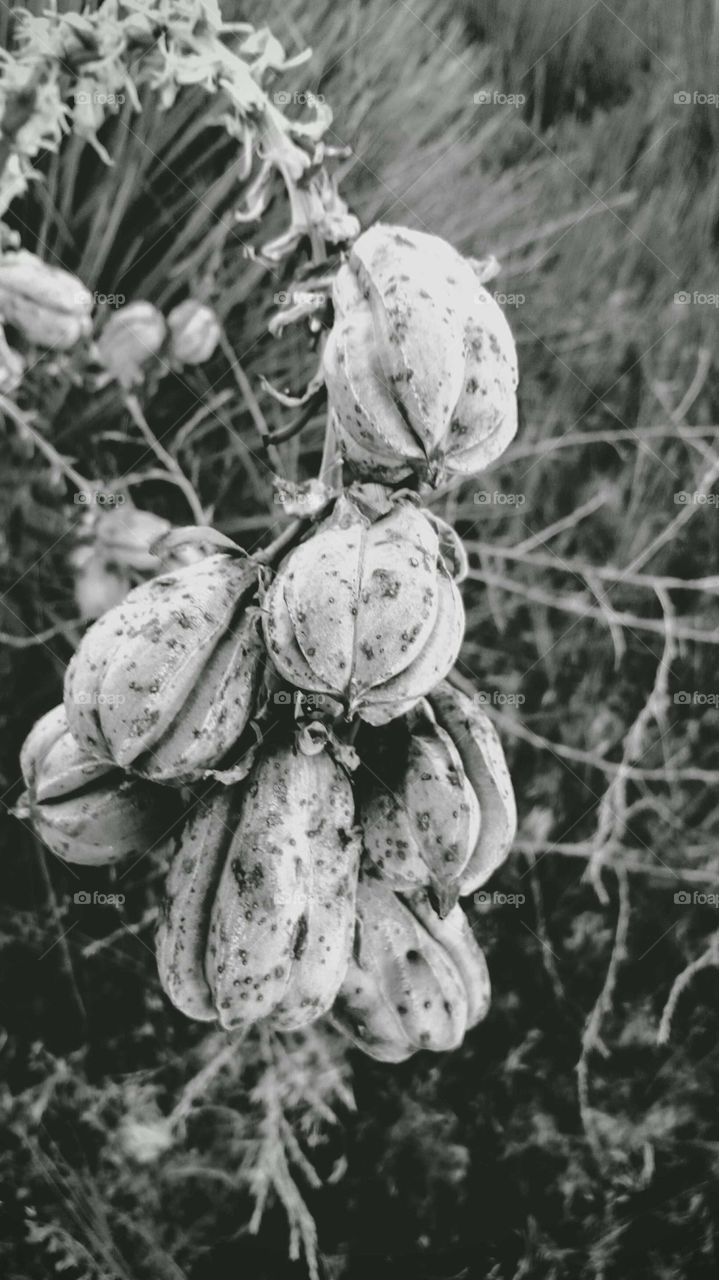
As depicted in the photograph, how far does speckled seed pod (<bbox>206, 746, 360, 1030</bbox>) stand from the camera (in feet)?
1.98

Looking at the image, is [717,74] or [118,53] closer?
[118,53]

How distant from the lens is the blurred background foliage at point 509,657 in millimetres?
968

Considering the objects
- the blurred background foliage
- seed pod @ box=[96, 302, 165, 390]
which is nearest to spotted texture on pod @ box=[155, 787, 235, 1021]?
the blurred background foliage

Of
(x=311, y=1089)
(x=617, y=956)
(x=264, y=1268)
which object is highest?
(x=617, y=956)

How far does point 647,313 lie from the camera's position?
1.02 metres

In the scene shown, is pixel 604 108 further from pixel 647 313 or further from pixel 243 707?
pixel 243 707

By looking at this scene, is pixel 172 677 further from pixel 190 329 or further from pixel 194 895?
pixel 190 329

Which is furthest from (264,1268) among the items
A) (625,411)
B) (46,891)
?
(625,411)

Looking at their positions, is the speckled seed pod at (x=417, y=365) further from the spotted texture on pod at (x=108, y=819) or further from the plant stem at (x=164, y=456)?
the plant stem at (x=164, y=456)

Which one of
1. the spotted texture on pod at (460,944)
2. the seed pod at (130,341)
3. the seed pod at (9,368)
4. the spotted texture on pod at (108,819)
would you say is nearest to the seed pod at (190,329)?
the seed pod at (130,341)

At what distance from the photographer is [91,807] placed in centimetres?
68

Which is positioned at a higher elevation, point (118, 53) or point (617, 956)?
point (118, 53)

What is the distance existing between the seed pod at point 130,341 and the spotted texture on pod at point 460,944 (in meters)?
0.58

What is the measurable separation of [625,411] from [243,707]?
2.01 ft
